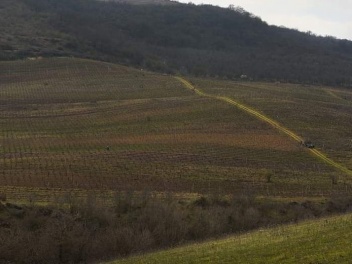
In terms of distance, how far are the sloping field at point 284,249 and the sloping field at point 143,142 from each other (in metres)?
20.6

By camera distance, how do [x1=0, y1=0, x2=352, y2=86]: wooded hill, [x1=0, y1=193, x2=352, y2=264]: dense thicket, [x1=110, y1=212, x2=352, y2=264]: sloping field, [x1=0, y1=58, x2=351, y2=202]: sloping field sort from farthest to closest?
[x1=0, y1=0, x2=352, y2=86]: wooded hill → [x1=0, y1=58, x2=351, y2=202]: sloping field → [x1=0, y1=193, x2=352, y2=264]: dense thicket → [x1=110, y1=212, x2=352, y2=264]: sloping field

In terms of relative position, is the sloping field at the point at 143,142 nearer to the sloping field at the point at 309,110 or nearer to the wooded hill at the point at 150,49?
the sloping field at the point at 309,110

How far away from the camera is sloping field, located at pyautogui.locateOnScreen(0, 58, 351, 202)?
47281 mm

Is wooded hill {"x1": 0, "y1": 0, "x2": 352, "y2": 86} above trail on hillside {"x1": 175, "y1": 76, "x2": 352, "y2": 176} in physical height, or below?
above

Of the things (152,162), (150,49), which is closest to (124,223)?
(152,162)

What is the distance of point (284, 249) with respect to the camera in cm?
1966

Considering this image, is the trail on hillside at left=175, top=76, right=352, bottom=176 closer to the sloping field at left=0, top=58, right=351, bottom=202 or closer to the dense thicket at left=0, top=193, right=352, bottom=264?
the sloping field at left=0, top=58, right=351, bottom=202

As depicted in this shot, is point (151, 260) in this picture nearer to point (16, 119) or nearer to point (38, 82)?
point (16, 119)

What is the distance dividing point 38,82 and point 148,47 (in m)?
73.4

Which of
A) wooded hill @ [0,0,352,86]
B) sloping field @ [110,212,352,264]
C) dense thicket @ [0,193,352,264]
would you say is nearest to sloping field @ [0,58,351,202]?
dense thicket @ [0,193,352,264]

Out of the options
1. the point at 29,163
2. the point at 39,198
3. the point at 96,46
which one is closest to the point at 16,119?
the point at 29,163

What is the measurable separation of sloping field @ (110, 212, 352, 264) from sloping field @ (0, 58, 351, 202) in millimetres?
20644

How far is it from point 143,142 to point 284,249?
45.7 m

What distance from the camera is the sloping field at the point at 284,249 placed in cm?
1792
